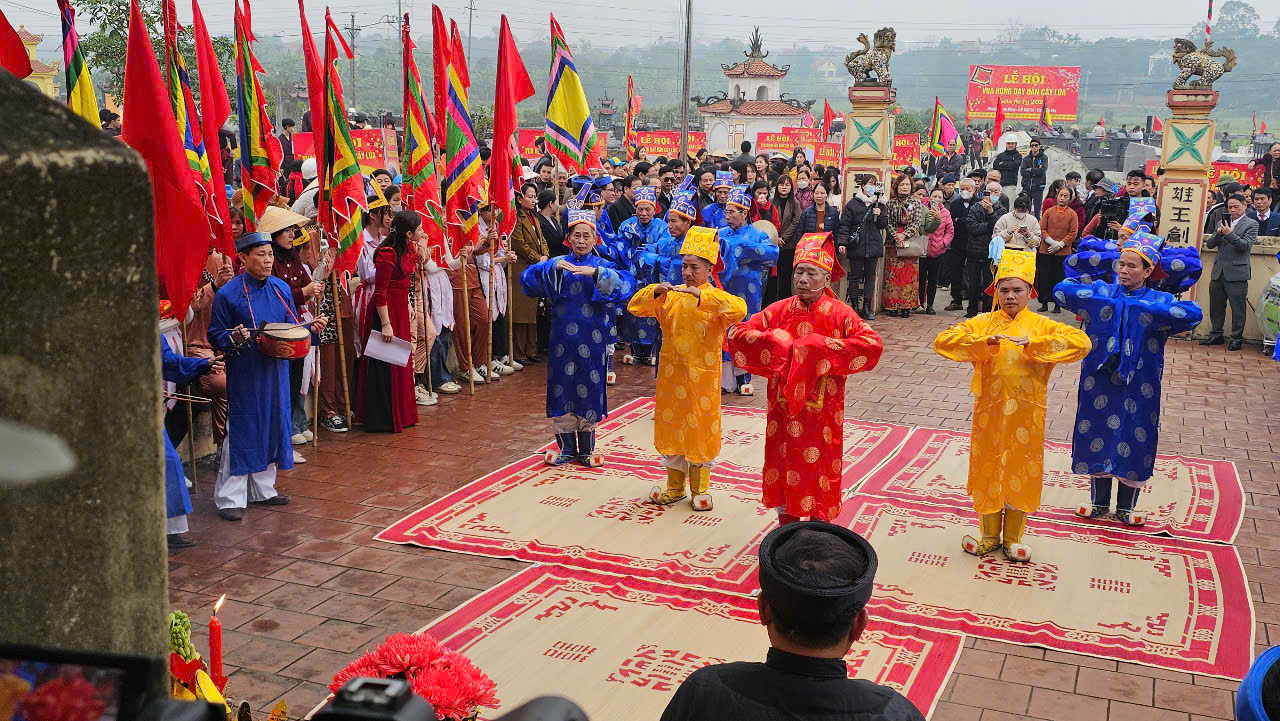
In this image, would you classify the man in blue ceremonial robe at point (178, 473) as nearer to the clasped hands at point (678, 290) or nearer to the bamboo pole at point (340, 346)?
the bamboo pole at point (340, 346)

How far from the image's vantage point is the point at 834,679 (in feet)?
6.86

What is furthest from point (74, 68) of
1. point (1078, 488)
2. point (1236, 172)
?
point (1236, 172)

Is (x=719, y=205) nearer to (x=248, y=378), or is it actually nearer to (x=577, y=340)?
(x=577, y=340)

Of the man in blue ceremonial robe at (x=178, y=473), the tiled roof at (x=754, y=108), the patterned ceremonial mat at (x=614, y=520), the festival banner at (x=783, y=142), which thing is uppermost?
the tiled roof at (x=754, y=108)

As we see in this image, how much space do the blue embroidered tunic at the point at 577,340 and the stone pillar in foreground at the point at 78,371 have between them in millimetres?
6288

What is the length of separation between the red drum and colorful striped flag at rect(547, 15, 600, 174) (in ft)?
13.5

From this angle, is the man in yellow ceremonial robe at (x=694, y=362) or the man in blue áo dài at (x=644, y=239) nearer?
the man in yellow ceremonial robe at (x=694, y=362)

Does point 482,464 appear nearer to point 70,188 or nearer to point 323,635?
point 323,635

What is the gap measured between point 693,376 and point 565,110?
423 cm

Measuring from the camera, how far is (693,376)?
6793 millimetres

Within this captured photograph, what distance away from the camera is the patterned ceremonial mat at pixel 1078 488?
675cm

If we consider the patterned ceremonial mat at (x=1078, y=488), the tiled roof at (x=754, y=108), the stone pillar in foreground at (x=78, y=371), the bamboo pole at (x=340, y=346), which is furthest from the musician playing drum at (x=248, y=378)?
the tiled roof at (x=754, y=108)

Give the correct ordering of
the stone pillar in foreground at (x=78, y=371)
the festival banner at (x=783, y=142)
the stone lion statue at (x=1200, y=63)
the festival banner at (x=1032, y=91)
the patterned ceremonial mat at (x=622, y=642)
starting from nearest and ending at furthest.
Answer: the stone pillar in foreground at (x=78, y=371) < the patterned ceremonial mat at (x=622, y=642) < the stone lion statue at (x=1200, y=63) < the festival banner at (x=783, y=142) < the festival banner at (x=1032, y=91)

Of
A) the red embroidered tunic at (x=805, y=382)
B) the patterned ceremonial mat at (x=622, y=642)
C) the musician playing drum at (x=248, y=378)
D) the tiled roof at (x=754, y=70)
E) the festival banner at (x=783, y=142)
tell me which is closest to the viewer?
the patterned ceremonial mat at (x=622, y=642)
